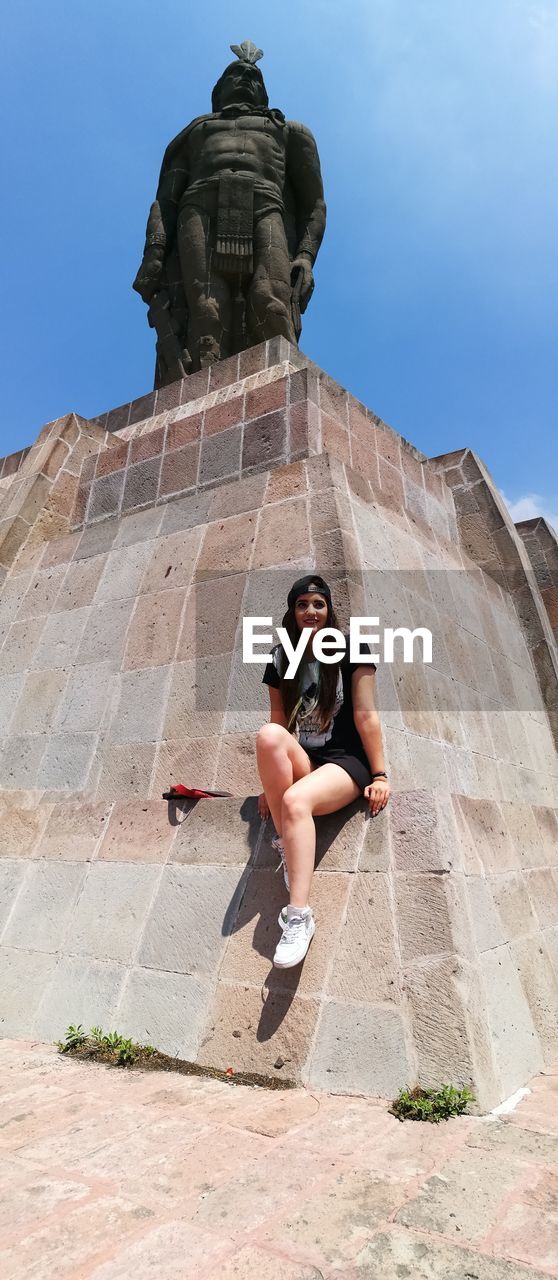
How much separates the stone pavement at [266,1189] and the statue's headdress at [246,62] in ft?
48.2

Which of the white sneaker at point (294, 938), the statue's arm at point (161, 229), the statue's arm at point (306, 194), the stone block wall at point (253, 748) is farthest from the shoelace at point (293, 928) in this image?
the statue's arm at point (161, 229)

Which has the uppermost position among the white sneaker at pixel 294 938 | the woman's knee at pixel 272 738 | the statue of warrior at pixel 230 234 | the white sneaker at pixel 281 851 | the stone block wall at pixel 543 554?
the statue of warrior at pixel 230 234

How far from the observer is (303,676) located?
349 cm

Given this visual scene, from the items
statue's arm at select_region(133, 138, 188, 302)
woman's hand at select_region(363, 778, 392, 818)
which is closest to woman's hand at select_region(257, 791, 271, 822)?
woman's hand at select_region(363, 778, 392, 818)

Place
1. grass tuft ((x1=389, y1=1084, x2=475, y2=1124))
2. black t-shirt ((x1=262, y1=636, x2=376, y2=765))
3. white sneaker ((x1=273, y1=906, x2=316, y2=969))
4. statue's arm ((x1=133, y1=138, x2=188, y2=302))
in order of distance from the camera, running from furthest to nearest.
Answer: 1. statue's arm ((x1=133, y1=138, x2=188, y2=302))
2. black t-shirt ((x1=262, y1=636, x2=376, y2=765))
3. white sneaker ((x1=273, y1=906, x2=316, y2=969))
4. grass tuft ((x1=389, y1=1084, x2=475, y2=1124))

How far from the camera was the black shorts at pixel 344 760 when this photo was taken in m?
3.23

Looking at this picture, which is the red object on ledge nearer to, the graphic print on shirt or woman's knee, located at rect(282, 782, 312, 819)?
the graphic print on shirt

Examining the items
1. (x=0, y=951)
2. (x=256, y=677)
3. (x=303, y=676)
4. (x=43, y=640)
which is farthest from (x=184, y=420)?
(x=0, y=951)

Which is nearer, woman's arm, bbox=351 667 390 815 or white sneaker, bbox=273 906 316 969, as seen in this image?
white sneaker, bbox=273 906 316 969

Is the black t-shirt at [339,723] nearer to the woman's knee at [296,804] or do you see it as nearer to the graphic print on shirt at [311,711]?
the graphic print on shirt at [311,711]

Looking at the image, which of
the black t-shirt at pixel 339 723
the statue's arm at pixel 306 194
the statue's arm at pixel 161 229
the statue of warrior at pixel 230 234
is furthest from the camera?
the statue's arm at pixel 306 194

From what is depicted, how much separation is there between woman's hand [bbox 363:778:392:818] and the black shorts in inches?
1.7

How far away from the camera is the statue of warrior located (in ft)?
36.0

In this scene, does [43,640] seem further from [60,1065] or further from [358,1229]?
[358,1229]
